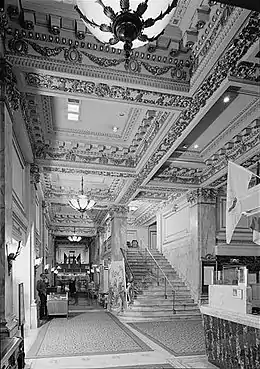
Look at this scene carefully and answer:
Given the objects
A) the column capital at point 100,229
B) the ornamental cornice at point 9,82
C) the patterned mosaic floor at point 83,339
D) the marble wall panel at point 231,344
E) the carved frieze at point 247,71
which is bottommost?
the patterned mosaic floor at point 83,339

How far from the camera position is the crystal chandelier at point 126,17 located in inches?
115

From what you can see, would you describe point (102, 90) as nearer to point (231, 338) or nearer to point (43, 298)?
point (231, 338)

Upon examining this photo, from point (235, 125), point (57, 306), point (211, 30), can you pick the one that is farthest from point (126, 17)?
point (57, 306)

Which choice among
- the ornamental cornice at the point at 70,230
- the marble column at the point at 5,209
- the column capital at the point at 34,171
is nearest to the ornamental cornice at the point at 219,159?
the column capital at the point at 34,171

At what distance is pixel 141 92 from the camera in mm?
6238

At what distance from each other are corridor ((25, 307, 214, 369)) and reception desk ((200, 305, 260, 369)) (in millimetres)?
370

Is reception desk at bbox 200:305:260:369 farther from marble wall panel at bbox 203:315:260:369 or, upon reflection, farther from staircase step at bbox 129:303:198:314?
staircase step at bbox 129:303:198:314

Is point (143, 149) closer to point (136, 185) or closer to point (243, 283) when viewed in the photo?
point (136, 185)

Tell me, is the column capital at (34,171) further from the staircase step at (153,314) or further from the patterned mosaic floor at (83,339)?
the staircase step at (153,314)

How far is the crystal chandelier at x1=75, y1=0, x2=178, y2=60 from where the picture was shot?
2914 millimetres

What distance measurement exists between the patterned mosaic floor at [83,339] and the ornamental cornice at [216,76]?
437cm

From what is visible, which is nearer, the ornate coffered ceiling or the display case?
the ornate coffered ceiling

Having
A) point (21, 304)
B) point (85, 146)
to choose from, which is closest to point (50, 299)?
point (85, 146)

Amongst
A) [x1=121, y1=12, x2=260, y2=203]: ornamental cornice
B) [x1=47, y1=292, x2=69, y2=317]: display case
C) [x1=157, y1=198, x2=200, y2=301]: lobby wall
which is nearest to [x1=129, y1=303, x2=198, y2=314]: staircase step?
[x1=157, y1=198, x2=200, y2=301]: lobby wall
